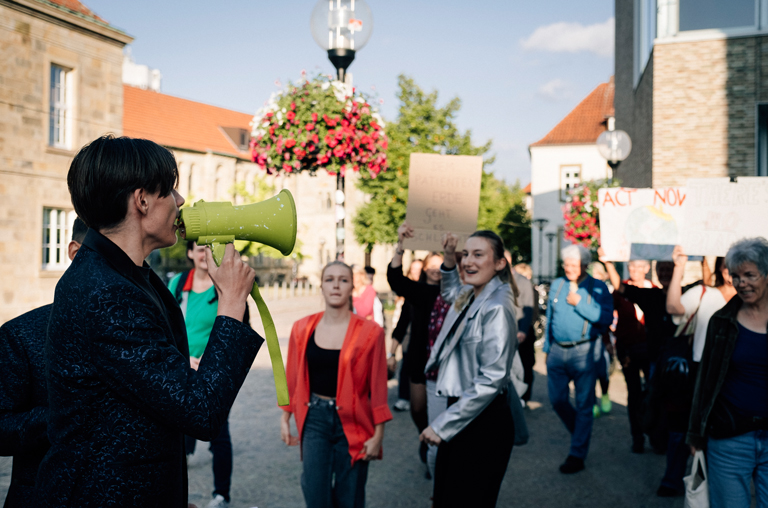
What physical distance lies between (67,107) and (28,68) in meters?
1.82

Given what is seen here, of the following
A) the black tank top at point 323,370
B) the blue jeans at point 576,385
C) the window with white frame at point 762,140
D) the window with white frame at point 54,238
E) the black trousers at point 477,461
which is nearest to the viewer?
the black trousers at point 477,461

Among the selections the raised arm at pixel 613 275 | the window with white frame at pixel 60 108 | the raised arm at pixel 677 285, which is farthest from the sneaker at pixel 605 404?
the window with white frame at pixel 60 108

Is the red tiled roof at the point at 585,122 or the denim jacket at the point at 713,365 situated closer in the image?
the denim jacket at the point at 713,365

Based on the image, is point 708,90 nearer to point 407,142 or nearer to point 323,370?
point 323,370

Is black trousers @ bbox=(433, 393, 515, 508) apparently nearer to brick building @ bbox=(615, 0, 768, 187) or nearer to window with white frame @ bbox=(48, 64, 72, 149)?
brick building @ bbox=(615, 0, 768, 187)

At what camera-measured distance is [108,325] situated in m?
1.60

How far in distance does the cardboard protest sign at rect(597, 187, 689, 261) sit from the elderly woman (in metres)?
2.19

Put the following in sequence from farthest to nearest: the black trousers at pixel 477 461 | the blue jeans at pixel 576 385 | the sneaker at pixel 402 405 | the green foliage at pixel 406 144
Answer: the green foliage at pixel 406 144 < the sneaker at pixel 402 405 < the blue jeans at pixel 576 385 < the black trousers at pixel 477 461

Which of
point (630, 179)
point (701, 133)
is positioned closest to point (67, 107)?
point (630, 179)

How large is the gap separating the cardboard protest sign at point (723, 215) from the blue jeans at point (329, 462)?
296 centimetres

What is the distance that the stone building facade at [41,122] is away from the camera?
1966 cm

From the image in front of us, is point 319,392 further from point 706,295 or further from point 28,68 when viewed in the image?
point 28,68

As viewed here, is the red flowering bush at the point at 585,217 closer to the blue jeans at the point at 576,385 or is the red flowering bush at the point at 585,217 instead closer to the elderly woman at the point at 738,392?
the blue jeans at the point at 576,385

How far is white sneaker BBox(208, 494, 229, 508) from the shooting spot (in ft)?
16.9
